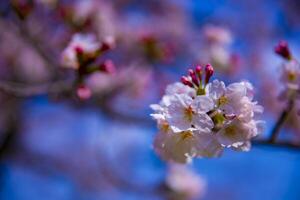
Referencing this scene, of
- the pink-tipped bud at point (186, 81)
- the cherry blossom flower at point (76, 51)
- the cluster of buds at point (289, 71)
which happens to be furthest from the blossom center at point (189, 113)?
the cherry blossom flower at point (76, 51)

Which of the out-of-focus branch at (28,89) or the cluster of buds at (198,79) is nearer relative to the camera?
the cluster of buds at (198,79)

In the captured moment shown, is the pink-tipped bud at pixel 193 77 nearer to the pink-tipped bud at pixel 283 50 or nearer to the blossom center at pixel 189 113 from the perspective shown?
the blossom center at pixel 189 113

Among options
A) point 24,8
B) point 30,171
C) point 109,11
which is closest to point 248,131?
point 24,8

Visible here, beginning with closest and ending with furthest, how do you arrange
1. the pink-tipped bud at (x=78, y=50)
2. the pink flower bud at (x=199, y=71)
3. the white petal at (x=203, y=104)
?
the white petal at (x=203, y=104) → the pink flower bud at (x=199, y=71) → the pink-tipped bud at (x=78, y=50)

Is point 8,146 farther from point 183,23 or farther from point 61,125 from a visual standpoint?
point 183,23

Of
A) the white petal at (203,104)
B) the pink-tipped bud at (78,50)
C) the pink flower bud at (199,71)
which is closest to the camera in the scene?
the white petal at (203,104)

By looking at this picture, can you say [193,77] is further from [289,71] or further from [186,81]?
Answer: [289,71]

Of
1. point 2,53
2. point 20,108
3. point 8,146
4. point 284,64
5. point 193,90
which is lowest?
point 193,90

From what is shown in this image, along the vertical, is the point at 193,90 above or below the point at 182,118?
above
